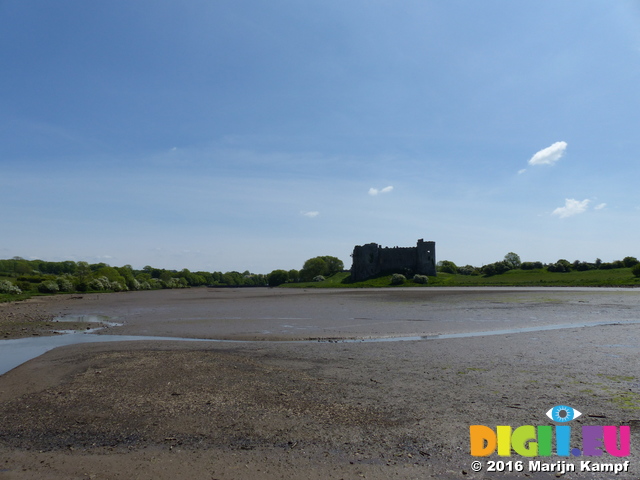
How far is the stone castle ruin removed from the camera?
3012 inches

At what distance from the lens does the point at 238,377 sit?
9.11 metres

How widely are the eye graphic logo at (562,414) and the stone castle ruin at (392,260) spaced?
71414 millimetres

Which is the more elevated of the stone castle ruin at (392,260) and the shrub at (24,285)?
the stone castle ruin at (392,260)

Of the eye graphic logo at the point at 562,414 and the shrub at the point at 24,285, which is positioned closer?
the eye graphic logo at the point at 562,414

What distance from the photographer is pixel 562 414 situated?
20.7 ft

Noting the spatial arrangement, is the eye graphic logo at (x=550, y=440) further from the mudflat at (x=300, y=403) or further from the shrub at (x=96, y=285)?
the shrub at (x=96, y=285)

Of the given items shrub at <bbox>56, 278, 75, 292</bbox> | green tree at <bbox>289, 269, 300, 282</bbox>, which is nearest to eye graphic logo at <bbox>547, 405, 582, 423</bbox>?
shrub at <bbox>56, 278, 75, 292</bbox>

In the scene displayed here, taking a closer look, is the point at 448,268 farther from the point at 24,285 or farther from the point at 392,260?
the point at 24,285

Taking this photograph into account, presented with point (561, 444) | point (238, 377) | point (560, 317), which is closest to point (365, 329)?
point (238, 377)

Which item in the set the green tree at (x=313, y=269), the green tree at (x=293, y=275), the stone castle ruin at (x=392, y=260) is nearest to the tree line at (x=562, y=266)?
the stone castle ruin at (x=392, y=260)

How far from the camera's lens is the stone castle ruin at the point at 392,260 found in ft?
251

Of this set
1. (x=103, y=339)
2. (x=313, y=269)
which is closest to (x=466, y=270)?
(x=313, y=269)

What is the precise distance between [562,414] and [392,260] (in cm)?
7666

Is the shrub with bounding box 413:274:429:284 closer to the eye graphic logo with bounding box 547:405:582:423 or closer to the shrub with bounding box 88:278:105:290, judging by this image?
the shrub with bounding box 88:278:105:290
